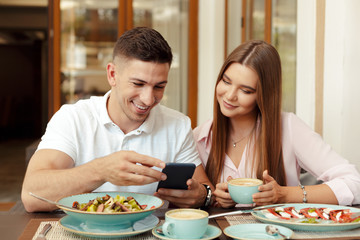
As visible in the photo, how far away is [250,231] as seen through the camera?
1.21m

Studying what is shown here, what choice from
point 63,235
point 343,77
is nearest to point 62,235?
point 63,235

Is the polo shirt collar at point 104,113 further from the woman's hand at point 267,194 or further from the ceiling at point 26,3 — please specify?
the ceiling at point 26,3

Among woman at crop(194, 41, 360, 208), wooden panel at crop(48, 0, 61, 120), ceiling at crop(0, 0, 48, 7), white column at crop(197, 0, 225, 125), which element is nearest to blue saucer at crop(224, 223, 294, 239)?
woman at crop(194, 41, 360, 208)

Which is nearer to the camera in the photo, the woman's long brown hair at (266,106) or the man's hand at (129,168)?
the man's hand at (129,168)

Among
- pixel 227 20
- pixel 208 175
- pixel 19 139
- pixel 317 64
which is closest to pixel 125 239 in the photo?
pixel 208 175

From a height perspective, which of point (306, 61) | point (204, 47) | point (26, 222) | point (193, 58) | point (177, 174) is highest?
point (204, 47)

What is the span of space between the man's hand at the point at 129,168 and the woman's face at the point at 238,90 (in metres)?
0.63

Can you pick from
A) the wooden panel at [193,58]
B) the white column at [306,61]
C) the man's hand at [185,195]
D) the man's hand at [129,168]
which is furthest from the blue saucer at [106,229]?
the wooden panel at [193,58]

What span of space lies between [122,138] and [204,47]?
3.76 m

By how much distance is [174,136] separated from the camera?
1.94m

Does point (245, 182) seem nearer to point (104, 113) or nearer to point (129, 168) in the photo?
point (129, 168)

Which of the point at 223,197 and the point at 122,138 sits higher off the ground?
the point at 122,138

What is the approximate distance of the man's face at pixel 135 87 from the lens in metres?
1.67

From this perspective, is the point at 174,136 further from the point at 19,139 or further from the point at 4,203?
the point at 19,139
